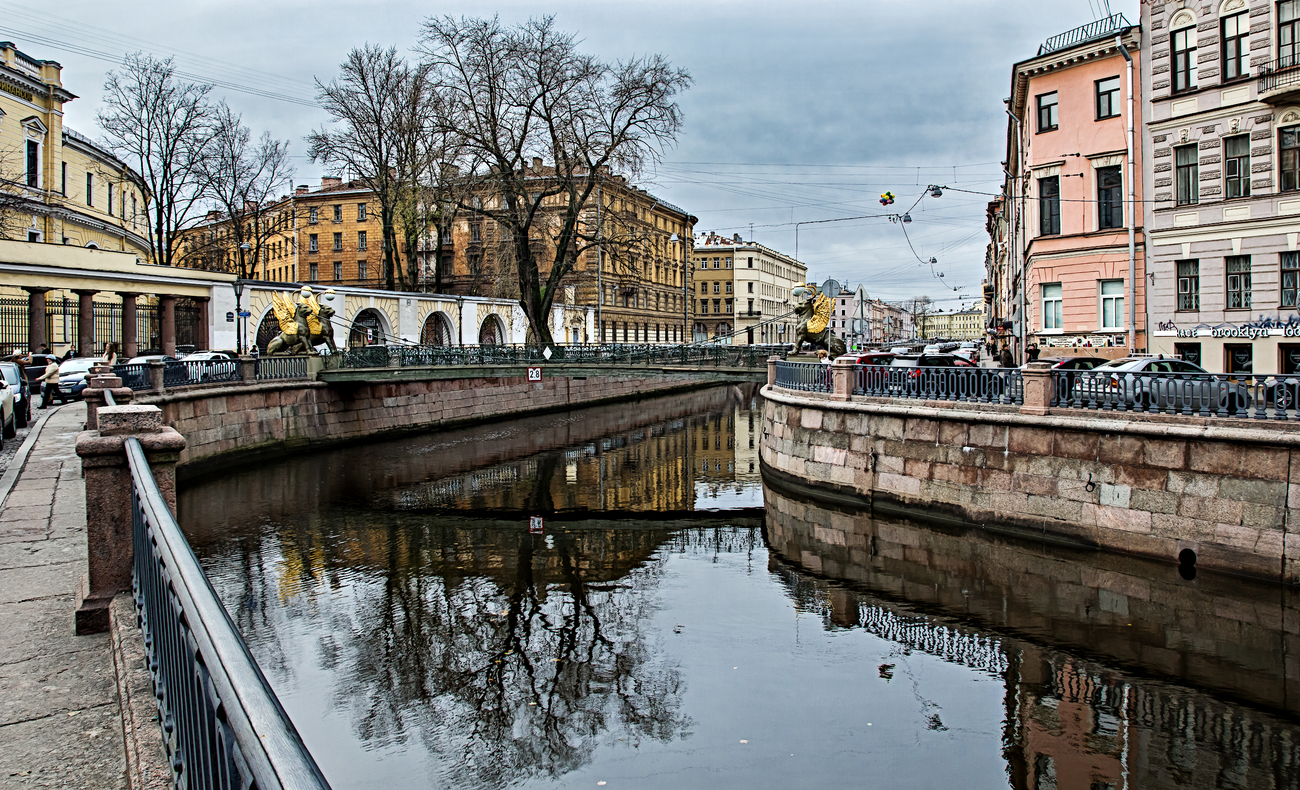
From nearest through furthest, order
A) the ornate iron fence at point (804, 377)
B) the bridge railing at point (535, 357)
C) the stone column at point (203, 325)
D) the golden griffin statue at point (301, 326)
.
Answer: the ornate iron fence at point (804, 377), the golden griffin statue at point (301, 326), the bridge railing at point (535, 357), the stone column at point (203, 325)

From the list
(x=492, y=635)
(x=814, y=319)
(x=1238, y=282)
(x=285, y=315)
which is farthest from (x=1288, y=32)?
(x=285, y=315)

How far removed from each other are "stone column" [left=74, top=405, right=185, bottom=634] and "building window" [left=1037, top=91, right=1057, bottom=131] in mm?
28238

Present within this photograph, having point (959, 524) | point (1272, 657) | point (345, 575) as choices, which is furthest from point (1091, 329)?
point (345, 575)

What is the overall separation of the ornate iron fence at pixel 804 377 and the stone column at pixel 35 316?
23101mm

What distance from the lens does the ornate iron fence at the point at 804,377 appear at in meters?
19.7

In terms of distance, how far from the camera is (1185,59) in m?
23.1

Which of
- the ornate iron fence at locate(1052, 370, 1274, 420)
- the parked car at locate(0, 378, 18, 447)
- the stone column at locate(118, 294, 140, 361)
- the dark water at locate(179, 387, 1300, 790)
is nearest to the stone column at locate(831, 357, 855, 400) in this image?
the dark water at locate(179, 387, 1300, 790)

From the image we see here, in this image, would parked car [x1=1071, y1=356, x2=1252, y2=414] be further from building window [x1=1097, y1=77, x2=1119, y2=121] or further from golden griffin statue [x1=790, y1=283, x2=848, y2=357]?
building window [x1=1097, y1=77, x2=1119, y2=121]

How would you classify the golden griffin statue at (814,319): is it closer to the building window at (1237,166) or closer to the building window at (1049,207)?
the building window at (1049,207)

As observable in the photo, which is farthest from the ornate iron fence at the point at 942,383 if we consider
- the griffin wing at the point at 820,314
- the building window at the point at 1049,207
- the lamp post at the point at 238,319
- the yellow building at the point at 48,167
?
the yellow building at the point at 48,167

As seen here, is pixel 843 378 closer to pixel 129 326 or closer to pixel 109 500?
pixel 109 500

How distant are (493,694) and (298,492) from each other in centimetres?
1340

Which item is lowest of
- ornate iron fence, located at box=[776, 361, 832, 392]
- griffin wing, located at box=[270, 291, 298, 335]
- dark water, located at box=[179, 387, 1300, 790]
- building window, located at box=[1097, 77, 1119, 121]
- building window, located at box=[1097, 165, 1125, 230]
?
dark water, located at box=[179, 387, 1300, 790]

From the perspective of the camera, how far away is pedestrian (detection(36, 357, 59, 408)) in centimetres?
A: 2325
